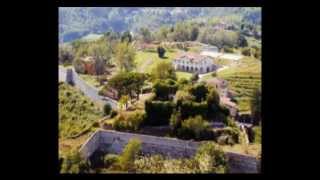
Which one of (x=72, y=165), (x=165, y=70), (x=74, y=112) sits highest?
(x=165, y=70)

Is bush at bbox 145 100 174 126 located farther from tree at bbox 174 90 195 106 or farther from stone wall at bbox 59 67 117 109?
stone wall at bbox 59 67 117 109

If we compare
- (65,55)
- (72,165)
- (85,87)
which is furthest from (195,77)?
(72,165)

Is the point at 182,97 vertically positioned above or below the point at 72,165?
above

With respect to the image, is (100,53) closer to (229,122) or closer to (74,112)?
(74,112)
